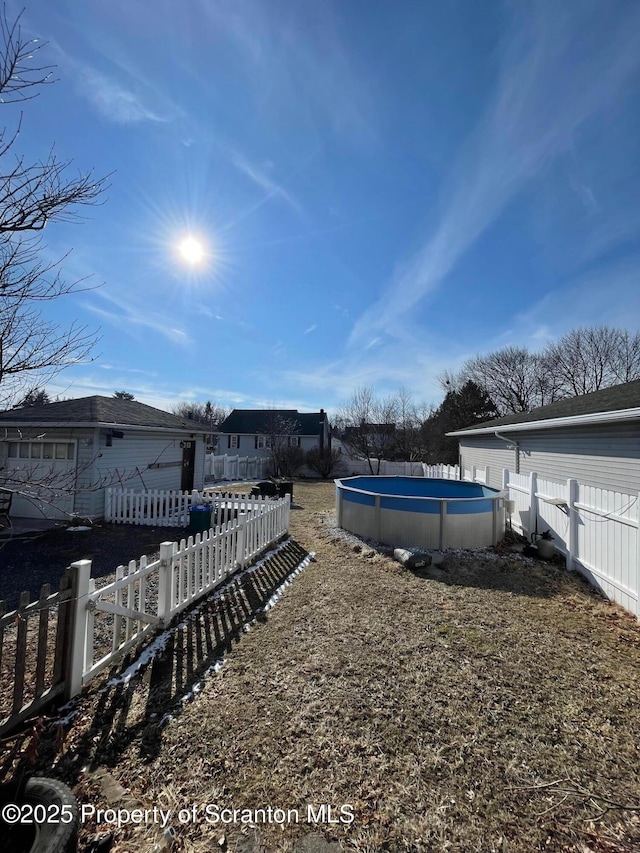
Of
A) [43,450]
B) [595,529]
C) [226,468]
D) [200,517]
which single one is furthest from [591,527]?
[226,468]

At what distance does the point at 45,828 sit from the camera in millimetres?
1788

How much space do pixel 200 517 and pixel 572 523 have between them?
8.12 m

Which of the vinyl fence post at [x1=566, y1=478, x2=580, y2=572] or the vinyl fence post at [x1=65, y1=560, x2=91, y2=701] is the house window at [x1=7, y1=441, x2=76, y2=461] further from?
the vinyl fence post at [x1=566, y1=478, x2=580, y2=572]

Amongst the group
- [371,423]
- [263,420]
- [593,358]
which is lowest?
[371,423]

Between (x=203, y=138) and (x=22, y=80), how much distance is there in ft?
13.7

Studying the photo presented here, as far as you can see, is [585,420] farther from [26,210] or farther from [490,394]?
[490,394]

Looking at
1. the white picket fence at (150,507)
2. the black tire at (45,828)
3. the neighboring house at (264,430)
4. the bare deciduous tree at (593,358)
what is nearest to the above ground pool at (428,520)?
the white picket fence at (150,507)

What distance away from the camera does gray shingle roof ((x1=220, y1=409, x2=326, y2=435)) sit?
3072 cm

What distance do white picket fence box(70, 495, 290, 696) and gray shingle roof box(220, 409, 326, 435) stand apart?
23139 millimetres

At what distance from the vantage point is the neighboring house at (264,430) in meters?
29.6

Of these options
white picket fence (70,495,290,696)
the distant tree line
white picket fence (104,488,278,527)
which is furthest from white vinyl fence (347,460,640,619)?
the distant tree line

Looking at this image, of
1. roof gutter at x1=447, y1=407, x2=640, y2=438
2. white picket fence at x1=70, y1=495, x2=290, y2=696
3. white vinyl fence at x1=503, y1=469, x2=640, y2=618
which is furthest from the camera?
roof gutter at x1=447, y1=407, x2=640, y2=438

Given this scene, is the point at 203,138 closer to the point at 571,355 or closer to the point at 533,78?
the point at 533,78

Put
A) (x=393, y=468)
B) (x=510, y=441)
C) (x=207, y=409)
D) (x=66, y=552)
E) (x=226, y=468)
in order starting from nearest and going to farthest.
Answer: (x=66, y=552) → (x=510, y=441) → (x=226, y=468) → (x=393, y=468) → (x=207, y=409)
